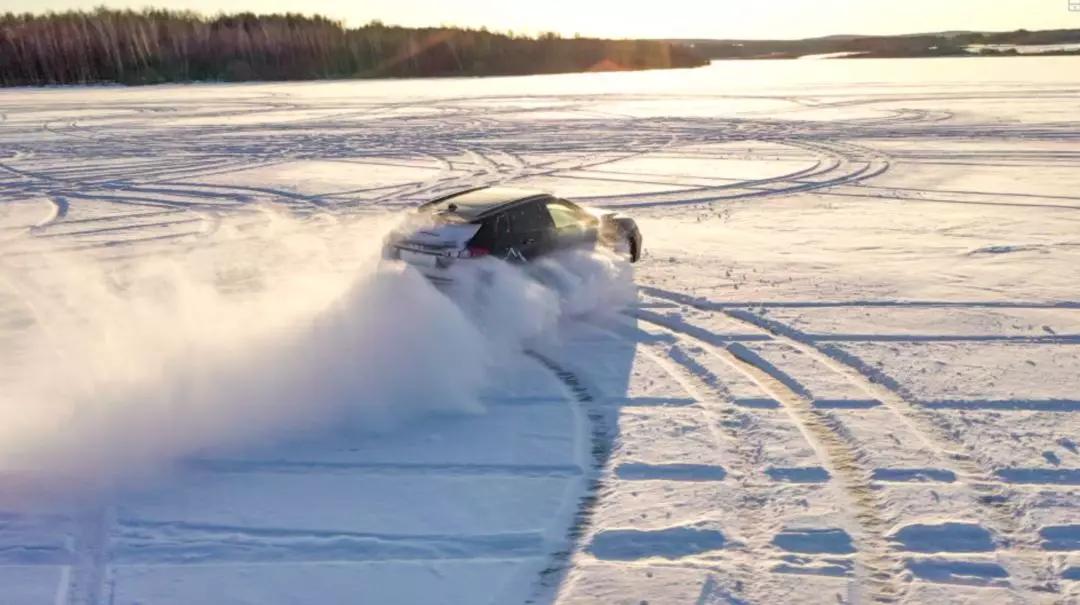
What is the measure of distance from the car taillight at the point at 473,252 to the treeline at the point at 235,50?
58068 millimetres

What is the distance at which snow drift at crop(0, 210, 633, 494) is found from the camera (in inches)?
292

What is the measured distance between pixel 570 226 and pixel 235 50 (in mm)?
58912

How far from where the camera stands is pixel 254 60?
64.0 m

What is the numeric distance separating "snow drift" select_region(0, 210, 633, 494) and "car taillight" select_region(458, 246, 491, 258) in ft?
0.48

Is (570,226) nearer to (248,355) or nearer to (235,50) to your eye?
(248,355)

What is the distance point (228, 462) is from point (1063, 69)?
63.8m

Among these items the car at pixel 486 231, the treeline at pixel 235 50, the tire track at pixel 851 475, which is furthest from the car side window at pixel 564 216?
the treeline at pixel 235 50

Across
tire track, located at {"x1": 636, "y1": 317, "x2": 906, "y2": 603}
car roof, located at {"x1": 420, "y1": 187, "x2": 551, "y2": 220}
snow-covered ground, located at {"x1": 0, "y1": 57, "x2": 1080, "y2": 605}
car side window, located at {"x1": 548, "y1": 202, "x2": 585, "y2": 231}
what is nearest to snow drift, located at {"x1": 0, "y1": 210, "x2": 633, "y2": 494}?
snow-covered ground, located at {"x1": 0, "y1": 57, "x2": 1080, "y2": 605}

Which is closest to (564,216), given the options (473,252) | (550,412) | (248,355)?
(473,252)

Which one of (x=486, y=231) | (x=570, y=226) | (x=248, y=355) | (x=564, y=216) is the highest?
(x=564, y=216)

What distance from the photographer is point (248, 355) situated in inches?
335

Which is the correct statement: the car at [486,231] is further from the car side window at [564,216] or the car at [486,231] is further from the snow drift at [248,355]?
the snow drift at [248,355]

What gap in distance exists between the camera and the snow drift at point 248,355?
741cm

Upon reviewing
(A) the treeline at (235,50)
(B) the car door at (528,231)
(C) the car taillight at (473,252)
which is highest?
(A) the treeline at (235,50)
